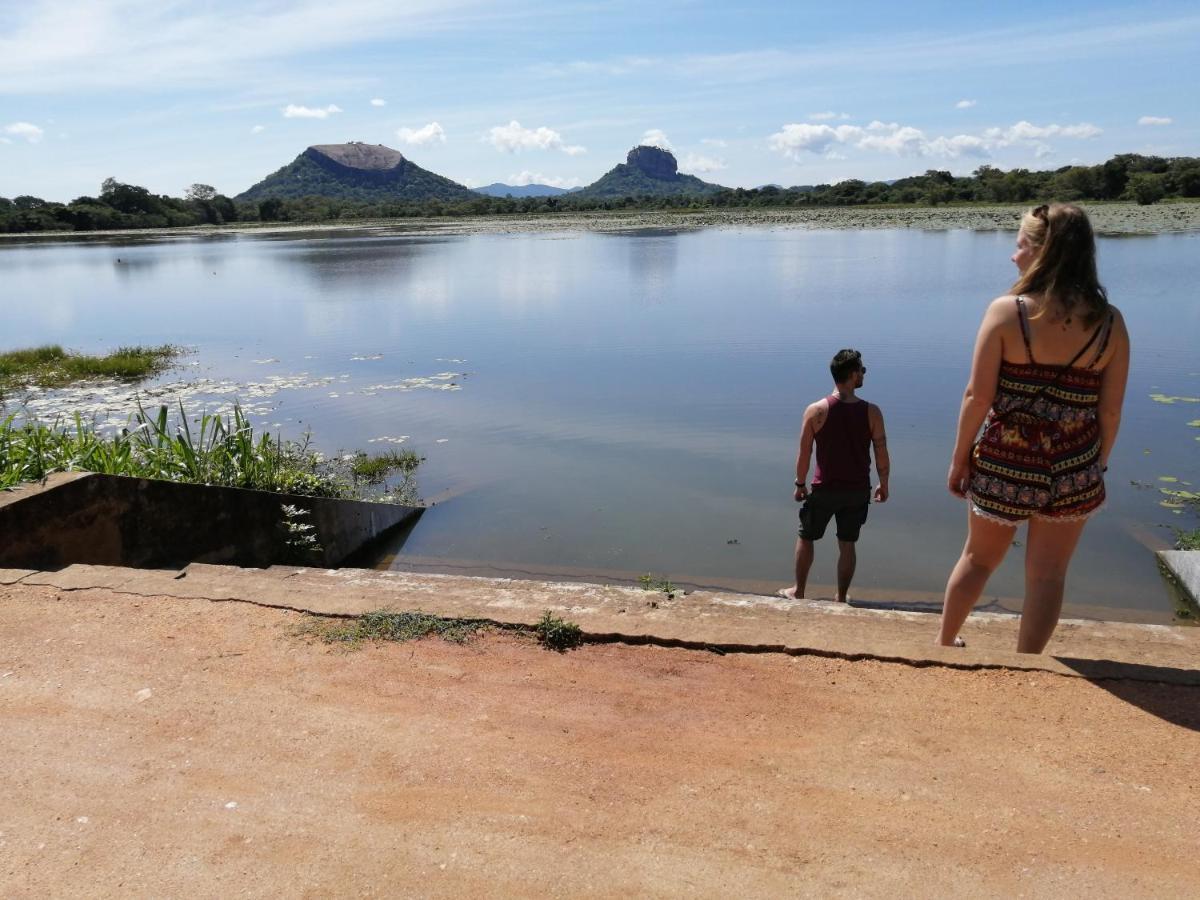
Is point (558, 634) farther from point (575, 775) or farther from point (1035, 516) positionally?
point (1035, 516)

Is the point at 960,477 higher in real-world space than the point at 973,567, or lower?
higher

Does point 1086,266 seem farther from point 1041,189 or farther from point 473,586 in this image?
point 1041,189

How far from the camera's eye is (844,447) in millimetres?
5395

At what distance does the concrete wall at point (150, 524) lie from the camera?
17.0 feet

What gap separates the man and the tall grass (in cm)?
456

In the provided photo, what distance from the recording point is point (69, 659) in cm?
373

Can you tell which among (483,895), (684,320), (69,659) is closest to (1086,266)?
(483,895)

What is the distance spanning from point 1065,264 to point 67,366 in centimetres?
1749

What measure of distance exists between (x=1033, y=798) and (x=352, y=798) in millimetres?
2045

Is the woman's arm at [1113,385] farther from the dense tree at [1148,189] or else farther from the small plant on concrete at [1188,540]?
the dense tree at [1148,189]

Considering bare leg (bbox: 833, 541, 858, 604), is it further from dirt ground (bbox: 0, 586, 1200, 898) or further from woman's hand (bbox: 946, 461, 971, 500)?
dirt ground (bbox: 0, 586, 1200, 898)

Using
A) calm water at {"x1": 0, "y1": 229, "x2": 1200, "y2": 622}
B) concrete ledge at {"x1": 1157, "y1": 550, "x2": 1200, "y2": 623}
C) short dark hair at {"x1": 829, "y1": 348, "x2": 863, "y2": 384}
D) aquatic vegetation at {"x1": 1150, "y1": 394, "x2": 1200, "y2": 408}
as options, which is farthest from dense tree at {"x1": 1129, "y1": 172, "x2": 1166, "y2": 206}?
short dark hair at {"x1": 829, "y1": 348, "x2": 863, "y2": 384}

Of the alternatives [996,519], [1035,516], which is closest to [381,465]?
[996,519]

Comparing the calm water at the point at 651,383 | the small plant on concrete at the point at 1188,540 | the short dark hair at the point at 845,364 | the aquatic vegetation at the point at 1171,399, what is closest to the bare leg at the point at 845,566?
the calm water at the point at 651,383
